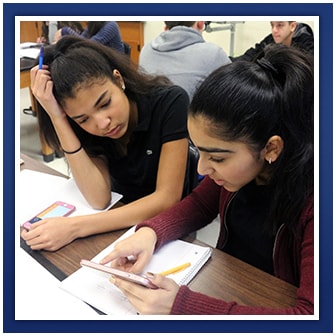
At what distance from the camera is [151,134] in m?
1.17

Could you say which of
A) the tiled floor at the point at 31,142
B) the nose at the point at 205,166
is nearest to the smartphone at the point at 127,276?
the nose at the point at 205,166

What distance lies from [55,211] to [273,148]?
59 cm

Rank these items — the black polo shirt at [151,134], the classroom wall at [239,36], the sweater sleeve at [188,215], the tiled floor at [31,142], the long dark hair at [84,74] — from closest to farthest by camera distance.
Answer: the sweater sleeve at [188,215] < the long dark hair at [84,74] < the black polo shirt at [151,134] < the tiled floor at [31,142] < the classroom wall at [239,36]

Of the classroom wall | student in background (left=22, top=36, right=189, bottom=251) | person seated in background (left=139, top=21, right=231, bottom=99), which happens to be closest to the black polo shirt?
student in background (left=22, top=36, right=189, bottom=251)

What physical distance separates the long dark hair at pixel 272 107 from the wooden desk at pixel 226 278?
0.53ft

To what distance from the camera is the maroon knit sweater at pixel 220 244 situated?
71cm

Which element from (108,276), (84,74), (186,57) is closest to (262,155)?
(108,276)

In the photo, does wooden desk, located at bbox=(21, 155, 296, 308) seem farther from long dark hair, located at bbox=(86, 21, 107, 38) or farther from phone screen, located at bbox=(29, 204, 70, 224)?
long dark hair, located at bbox=(86, 21, 107, 38)

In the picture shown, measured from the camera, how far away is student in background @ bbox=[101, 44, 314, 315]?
71 cm

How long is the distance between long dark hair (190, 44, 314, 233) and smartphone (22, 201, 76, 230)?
18.7 inches

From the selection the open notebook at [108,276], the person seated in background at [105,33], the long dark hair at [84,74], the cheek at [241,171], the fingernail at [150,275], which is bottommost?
the open notebook at [108,276]

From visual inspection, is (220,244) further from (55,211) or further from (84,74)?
(84,74)

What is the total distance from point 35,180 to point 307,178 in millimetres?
811

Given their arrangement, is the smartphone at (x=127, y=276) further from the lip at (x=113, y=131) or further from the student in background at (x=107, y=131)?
the lip at (x=113, y=131)
